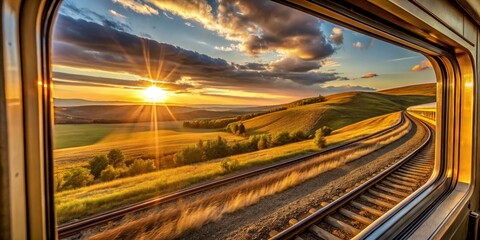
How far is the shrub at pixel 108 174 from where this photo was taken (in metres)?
2.57

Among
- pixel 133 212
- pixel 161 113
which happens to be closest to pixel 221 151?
pixel 161 113

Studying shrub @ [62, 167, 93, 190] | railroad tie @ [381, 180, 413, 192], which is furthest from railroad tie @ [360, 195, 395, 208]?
shrub @ [62, 167, 93, 190]

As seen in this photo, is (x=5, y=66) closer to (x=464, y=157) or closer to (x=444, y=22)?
(x=444, y=22)

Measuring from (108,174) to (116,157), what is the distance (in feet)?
0.78

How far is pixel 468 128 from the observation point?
1.92 m

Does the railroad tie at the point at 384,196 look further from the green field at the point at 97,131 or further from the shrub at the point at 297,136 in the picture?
the shrub at the point at 297,136

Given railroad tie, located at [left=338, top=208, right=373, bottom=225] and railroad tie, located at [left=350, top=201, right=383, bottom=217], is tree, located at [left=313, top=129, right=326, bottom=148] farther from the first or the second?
railroad tie, located at [left=338, top=208, right=373, bottom=225]

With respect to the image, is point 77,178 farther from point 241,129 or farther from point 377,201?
point 377,201

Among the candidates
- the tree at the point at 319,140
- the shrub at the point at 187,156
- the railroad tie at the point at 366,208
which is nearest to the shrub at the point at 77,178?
the shrub at the point at 187,156

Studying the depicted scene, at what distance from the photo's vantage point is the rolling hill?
537 cm

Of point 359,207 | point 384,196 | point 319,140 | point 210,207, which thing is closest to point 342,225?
point 359,207

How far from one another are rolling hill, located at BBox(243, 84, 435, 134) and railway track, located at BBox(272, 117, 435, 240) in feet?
8.89

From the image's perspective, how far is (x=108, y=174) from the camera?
8.63 ft

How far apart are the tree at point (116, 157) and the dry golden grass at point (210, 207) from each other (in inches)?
38.0
